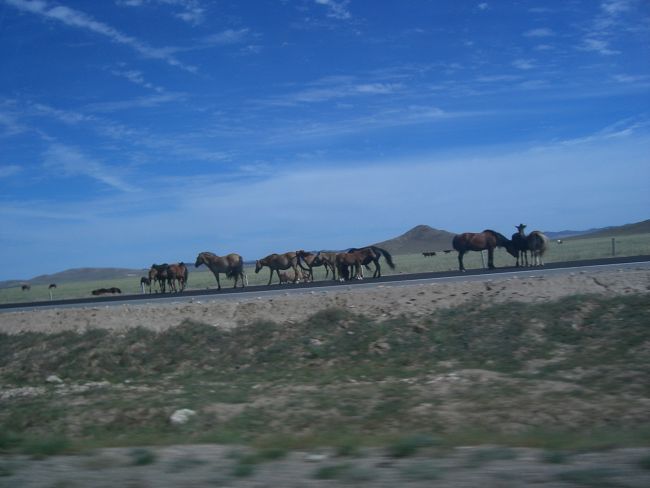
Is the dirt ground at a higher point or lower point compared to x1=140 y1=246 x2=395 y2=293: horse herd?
lower

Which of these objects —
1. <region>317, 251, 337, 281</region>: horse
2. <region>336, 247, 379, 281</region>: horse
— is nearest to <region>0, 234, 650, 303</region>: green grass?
<region>317, 251, 337, 281</region>: horse

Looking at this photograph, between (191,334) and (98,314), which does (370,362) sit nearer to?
(191,334)

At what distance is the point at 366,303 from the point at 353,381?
737 cm

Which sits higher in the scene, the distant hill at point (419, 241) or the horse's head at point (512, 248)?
the distant hill at point (419, 241)

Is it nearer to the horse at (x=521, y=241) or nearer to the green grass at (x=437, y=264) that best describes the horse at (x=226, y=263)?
the green grass at (x=437, y=264)

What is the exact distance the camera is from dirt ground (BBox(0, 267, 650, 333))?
23234 millimetres

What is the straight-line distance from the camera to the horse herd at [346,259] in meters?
40.3

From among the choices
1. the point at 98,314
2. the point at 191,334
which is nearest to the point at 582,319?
the point at 191,334

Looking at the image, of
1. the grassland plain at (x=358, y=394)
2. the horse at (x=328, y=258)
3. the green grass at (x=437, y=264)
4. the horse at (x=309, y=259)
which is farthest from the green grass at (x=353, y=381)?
the green grass at (x=437, y=264)

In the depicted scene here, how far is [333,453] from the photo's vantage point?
25.5 feet

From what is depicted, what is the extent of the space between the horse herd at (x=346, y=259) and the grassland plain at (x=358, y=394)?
48.5ft

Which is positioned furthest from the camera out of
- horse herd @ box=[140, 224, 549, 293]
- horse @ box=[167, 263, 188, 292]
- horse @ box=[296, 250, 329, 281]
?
horse @ box=[167, 263, 188, 292]

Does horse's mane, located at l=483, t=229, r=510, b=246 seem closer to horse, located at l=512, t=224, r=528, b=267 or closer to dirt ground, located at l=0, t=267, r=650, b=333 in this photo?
horse, located at l=512, t=224, r=528, b=267

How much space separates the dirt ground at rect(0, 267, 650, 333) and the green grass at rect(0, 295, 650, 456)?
1069 mm
